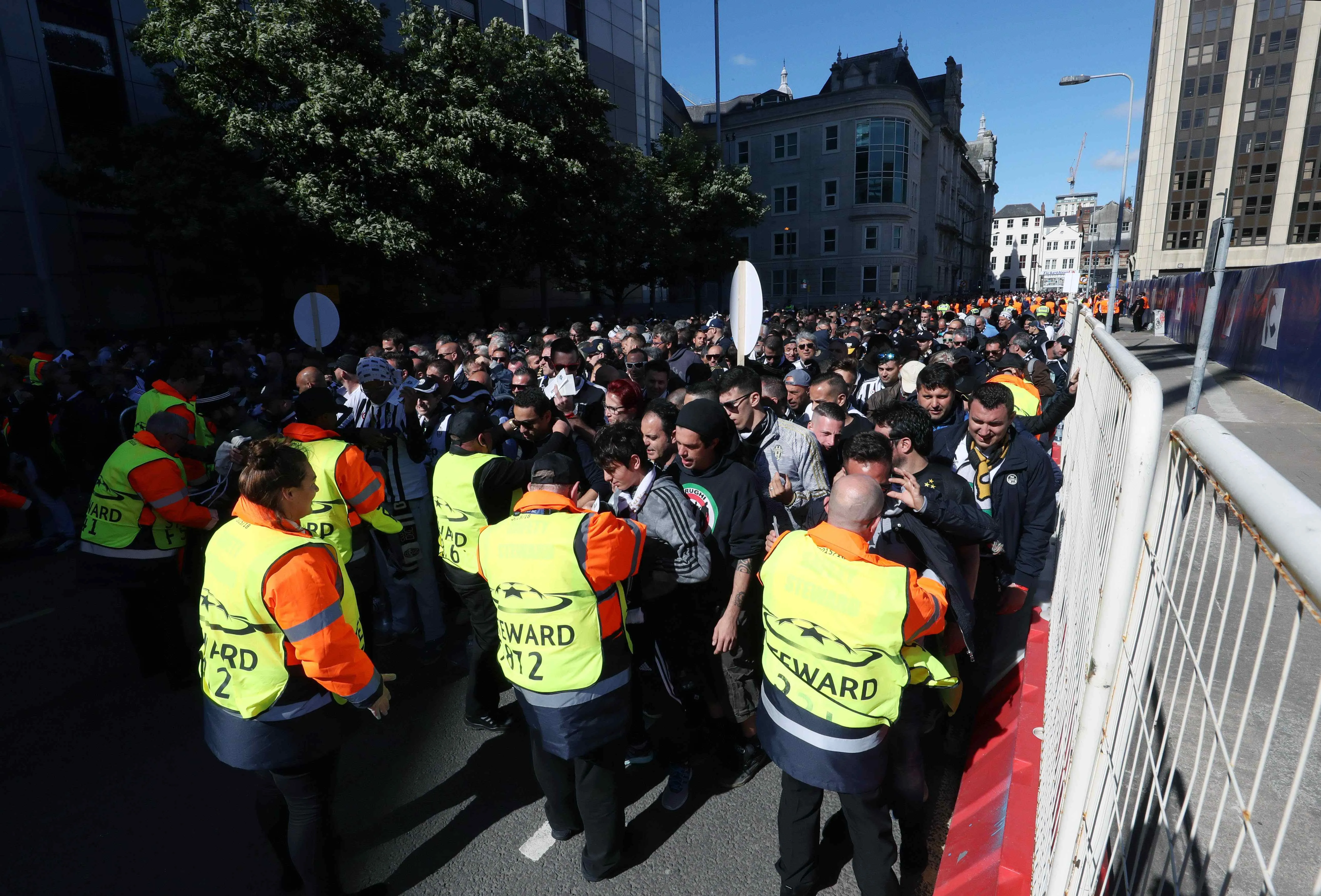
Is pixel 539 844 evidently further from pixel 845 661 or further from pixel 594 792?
pixel 845 661

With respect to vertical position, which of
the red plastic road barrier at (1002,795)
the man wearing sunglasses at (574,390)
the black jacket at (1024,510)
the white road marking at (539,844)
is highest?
the man wearing sunglasses at (574,390)

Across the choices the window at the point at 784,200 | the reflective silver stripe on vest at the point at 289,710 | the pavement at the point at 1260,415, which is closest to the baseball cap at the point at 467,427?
the reflective silver stripe on vest at the point at 289,710

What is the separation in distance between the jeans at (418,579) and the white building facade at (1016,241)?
128119 millimetres

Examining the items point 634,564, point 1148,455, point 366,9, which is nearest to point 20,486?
point 634,564

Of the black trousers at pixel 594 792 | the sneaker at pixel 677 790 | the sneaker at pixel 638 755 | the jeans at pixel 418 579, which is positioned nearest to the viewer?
the black trousers at pixel 594 792

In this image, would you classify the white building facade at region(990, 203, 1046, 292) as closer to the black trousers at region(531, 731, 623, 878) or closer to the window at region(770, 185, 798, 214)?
the window at region(770, 185, 798, 214)

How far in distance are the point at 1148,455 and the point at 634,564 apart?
1.86 metres

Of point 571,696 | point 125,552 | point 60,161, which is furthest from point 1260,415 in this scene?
point 60,161

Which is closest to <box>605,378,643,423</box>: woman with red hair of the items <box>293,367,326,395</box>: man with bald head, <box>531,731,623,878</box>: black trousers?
<box>531,731,623,878</box>: black trousers

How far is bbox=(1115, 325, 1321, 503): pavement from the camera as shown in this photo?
9.41 m

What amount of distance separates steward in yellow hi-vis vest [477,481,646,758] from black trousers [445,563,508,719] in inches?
44.1

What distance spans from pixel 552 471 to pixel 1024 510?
104 inches

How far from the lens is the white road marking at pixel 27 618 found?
5859mm

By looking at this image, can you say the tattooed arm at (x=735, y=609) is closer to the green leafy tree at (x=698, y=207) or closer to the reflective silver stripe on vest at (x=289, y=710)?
the reflective silver stripe on vest at (x=289, y=710)
